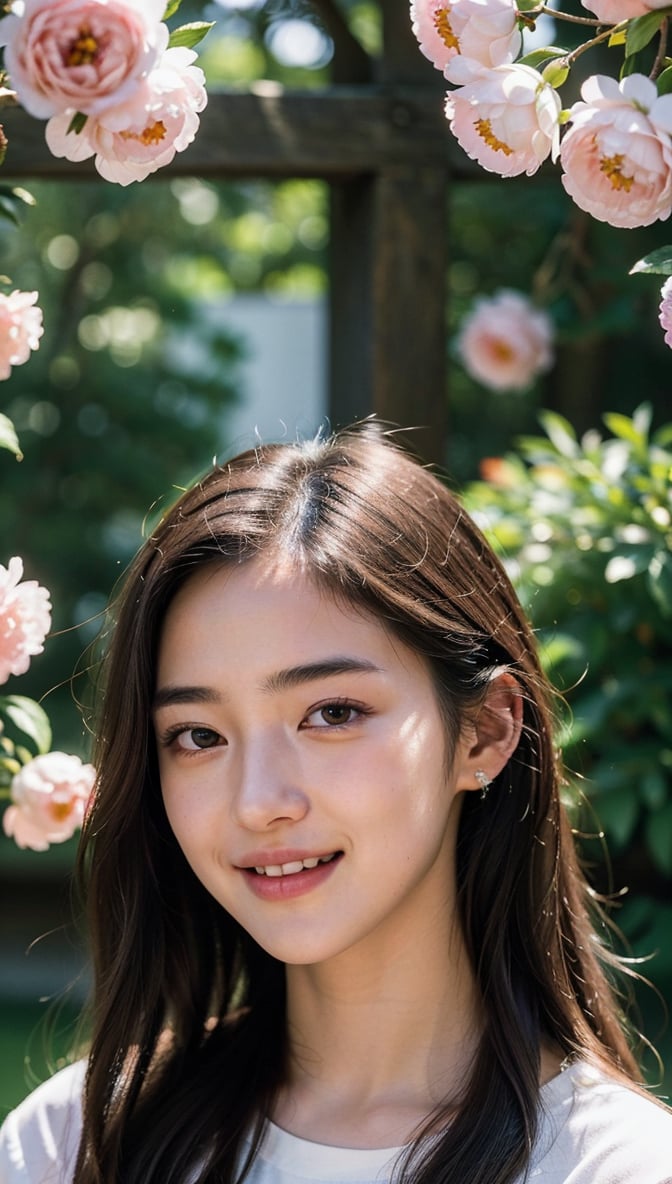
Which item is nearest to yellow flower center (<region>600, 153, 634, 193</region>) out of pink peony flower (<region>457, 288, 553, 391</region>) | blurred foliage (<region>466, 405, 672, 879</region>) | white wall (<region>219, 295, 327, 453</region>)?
blurred foliage (<region>466, 405, 672, 879</region>)

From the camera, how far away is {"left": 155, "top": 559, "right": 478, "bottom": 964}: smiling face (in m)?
1.40

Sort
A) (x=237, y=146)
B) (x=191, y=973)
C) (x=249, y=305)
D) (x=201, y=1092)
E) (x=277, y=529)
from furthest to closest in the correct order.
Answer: (x=249, y=305), (x=237, y=146), (x=191, y=973), (x=201, y=1092), (x=277, y=529)

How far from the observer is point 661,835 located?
240cm

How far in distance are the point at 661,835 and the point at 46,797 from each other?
1.15 m

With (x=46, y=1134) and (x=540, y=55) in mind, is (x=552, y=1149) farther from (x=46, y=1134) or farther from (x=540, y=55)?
(x=540, y=55)

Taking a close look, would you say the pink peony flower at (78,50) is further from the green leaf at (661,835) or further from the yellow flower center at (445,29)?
the green leaf at (661,835)

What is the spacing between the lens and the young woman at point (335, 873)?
4.65 feet

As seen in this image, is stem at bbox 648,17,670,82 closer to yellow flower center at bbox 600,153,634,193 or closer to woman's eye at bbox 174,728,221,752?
yellow flower center at bbox 600,153,634,193

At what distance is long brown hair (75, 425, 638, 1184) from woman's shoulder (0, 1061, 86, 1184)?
2.1 inches

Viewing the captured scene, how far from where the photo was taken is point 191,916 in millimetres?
1782

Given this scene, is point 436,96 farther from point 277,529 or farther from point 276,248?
point 276,248

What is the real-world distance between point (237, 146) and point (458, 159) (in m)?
0.37

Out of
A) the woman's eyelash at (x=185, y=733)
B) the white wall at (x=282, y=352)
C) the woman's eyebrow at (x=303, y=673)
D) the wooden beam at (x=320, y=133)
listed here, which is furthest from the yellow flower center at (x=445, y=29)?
the white wall at (x=282, y=352)

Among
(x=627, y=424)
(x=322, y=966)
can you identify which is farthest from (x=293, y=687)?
(x=627, y=424)
